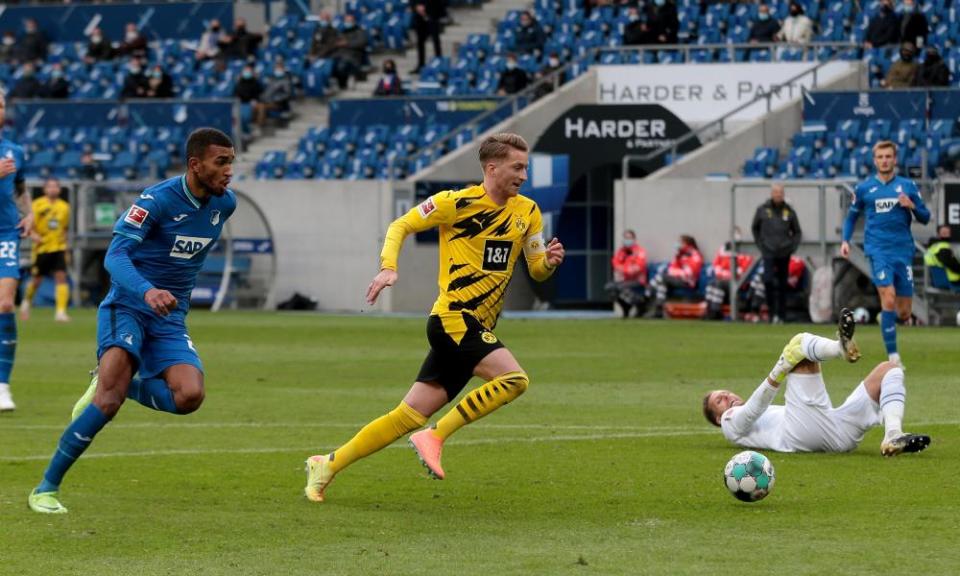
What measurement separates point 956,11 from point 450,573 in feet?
84.3

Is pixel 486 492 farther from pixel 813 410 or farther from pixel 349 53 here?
pixel 349 53

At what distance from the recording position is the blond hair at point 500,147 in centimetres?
955

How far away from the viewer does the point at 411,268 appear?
32750mm

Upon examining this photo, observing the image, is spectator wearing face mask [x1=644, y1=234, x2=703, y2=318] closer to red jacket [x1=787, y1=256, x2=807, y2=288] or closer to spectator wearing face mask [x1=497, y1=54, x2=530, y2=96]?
red jacket [x1=787, y1=256, x2=807, y2=288]

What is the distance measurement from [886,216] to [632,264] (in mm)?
11437

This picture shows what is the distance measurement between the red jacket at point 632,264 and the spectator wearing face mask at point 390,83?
26.4 feet

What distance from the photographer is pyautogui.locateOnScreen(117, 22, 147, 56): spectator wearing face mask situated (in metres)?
41.8

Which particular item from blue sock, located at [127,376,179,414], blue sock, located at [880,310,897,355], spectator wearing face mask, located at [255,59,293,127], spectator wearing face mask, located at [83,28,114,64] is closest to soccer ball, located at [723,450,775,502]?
blue sock, located at [127,376,179,414]

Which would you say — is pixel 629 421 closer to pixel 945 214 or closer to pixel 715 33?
pixel 945 214

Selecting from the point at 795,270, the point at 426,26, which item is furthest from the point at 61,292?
the point at 426,26

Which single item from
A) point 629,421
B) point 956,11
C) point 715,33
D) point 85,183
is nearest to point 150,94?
point 85,183

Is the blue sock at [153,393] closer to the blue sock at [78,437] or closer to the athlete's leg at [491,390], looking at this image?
the blue sock at [78,437]

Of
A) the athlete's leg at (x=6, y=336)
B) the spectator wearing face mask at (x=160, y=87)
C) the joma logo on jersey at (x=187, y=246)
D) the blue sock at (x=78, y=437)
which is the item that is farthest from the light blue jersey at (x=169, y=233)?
the spectator wearing face mask at (x=160, y=87)

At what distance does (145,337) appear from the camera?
370 inches
